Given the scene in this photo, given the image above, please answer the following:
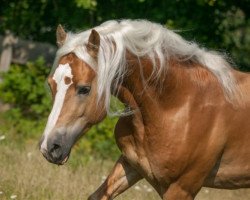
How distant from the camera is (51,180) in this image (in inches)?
265

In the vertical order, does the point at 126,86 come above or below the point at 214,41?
above

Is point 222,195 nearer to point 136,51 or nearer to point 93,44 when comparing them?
point 136,51

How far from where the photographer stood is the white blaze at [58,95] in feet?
14.4

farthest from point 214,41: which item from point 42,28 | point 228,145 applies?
point 228,145

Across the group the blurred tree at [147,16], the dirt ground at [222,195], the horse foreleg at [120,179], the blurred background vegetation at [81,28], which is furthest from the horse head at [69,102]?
the blurred background vegetation at [81,28]

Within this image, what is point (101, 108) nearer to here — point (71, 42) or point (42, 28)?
point (71, 42)

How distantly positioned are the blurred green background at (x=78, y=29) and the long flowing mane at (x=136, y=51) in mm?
3848

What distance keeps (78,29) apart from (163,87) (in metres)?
4.74

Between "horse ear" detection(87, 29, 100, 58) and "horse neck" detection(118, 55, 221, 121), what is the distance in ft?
0.93

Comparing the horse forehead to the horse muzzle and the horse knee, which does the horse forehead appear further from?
the horse knee

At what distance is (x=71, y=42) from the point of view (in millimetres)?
4613

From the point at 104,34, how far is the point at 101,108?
488 mm

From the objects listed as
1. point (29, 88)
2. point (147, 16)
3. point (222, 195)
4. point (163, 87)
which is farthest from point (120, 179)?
point (29, 88)

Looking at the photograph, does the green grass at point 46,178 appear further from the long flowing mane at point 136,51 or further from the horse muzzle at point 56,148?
the long flowing mane at point 136,51
